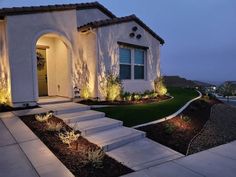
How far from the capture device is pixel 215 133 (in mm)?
6469

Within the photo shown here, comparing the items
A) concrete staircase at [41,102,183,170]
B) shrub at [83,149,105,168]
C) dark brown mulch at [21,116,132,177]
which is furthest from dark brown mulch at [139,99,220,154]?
shrub at [83,149,105,168]

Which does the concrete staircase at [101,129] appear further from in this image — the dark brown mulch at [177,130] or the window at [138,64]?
the window at [138,64]

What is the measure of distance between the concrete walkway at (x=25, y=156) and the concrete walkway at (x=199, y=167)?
1444mm

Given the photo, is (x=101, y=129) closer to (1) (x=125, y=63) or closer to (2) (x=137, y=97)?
(2) (x=137, y=97)

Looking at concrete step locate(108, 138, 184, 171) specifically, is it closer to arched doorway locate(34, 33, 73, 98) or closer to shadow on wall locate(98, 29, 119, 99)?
shadow on wall locate(98, 29, 119, 99)

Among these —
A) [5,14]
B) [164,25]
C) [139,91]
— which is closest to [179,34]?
[164,25]

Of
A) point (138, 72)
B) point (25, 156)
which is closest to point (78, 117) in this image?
point (25, 156)

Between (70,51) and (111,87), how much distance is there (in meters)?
2.57

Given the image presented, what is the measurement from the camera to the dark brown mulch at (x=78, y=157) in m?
3.74

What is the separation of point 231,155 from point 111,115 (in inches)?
150

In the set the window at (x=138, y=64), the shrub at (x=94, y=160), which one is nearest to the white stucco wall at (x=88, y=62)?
the window at (x=138, y=64)

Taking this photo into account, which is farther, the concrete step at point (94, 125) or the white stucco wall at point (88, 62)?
the white stucco wall at point (88, 62)

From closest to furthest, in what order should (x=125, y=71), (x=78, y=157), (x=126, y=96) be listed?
1. (x=78, y=157)
2. (x=126, y=96)
3. (x=125, y=71)

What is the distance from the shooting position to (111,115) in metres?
7.13
